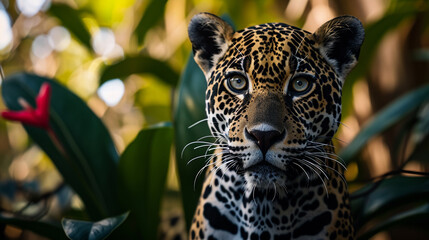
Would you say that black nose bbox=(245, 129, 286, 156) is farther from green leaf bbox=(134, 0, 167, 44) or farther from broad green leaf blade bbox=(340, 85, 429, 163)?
green leaf bbox=(134, 0, 167, 44)

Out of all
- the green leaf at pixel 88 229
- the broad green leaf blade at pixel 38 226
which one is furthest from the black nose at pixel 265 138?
the broad green leaf blade at pixel 38 226

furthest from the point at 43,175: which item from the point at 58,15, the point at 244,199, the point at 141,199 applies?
the point at 244,199

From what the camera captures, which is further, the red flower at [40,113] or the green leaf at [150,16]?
the green leaf at [150,16]

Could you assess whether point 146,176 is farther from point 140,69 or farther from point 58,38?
point 58,38

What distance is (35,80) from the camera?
1133 millimetres

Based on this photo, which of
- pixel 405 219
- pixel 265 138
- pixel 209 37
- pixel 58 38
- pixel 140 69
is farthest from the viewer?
pixel 58 38

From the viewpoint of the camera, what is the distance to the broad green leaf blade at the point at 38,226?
0.93 meters

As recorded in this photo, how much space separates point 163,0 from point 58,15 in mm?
531

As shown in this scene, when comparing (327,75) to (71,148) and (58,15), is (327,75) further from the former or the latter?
(58,15)

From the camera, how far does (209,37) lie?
0.60 metres

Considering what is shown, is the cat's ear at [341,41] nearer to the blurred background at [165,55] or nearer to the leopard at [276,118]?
the leopard at [276,118]

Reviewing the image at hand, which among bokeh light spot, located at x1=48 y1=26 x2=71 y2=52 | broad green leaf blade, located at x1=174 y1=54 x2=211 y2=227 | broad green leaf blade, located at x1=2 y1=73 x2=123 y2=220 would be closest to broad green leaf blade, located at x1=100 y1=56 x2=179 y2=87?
broad green leaf blade, located at x1=2 y1=73 x2=123 y2=220

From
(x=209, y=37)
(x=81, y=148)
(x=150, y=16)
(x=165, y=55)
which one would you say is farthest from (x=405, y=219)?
(x=165, y=55)

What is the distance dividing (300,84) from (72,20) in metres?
1.47
